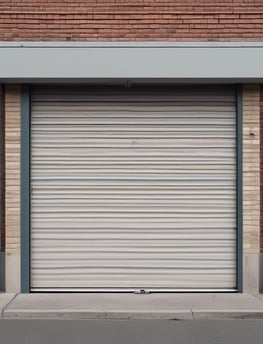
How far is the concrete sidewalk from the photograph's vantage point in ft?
30.7

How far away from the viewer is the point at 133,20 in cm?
1101

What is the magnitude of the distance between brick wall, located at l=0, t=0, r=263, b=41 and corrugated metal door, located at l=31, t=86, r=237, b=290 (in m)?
0.94

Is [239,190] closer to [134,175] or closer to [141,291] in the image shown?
[134,175]

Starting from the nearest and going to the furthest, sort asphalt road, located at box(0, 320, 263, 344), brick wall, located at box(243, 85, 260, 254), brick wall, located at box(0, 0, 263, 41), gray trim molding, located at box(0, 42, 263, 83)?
asphalt road, located at box(0, 320, 263, 344), gray trim molding, located at box(0, 42, 263, 83), brick wall, located at box(0, 0, 263, 41), brick wall, located at box(243, 85, 260, 254)

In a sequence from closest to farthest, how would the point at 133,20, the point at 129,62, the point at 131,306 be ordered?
the point at 131,306 < the point at 129,62 < the point at 133,20

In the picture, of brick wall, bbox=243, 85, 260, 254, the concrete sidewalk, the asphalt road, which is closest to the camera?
the asphalt road

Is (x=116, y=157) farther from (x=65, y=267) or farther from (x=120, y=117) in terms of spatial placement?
(x=65, y=267)

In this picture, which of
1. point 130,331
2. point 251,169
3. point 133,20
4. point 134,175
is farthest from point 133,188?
point 130,331

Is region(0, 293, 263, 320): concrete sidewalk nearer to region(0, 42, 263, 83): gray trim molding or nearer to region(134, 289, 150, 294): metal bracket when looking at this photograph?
region(134, 289, 150, 294): metal bracket

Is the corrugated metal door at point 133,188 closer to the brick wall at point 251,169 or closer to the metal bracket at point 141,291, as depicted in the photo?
the metal bracket at point 141,291

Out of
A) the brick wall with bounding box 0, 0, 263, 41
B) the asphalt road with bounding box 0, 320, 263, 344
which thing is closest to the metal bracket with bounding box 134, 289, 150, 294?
the asphalt road with bounding box 0, 320, 263, 344

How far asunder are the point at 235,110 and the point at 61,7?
3430mm

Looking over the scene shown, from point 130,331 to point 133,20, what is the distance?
5240 millimetres

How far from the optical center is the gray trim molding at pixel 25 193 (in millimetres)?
11070
